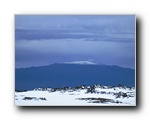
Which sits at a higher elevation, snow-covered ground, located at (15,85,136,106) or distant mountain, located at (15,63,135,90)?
distant mountain, located at (15,63,135,90)

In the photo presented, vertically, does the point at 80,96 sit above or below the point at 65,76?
Result: below

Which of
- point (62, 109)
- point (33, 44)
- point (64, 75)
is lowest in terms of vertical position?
point (62, 109)

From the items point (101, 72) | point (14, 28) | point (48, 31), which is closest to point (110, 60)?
point (101, 72)
